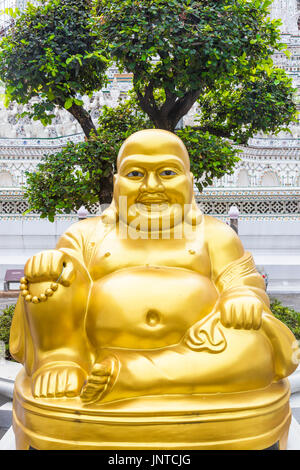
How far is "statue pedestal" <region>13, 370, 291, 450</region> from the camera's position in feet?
6.36

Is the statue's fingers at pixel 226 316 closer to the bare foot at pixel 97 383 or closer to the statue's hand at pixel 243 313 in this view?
the statue's hand at pixel 243 313

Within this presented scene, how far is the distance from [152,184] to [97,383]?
91 cm

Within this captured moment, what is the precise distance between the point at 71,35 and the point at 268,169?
9.59 meters

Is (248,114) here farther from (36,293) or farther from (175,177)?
(36,293)

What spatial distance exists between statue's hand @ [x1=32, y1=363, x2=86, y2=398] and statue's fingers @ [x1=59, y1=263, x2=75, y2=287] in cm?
36

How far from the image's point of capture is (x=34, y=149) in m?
12.1

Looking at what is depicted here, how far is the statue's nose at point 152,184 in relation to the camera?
2279mm

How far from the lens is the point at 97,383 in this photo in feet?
6.45

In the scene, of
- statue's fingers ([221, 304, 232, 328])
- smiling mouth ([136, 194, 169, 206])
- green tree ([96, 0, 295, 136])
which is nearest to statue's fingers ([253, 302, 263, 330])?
statue's fingers ([221, 304, 232, 328])

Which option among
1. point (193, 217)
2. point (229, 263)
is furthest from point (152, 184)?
point (229, 263)

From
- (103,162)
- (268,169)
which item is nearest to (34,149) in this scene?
(268,169)

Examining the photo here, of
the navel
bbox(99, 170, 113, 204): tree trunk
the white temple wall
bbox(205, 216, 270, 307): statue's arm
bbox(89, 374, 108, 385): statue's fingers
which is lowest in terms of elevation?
the white temple wall

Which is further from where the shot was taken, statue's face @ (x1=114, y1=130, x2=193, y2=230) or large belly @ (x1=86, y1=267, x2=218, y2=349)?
statue's face @ (x1=114, y1=130, x2=193, y2=230)

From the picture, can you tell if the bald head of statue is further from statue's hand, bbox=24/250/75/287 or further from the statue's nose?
statue's hand, bbox=24/250/75/287
